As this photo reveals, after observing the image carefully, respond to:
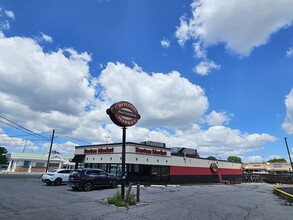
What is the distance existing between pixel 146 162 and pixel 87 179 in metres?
9.72

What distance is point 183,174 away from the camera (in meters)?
32.2

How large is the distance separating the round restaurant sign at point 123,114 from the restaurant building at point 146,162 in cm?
1114

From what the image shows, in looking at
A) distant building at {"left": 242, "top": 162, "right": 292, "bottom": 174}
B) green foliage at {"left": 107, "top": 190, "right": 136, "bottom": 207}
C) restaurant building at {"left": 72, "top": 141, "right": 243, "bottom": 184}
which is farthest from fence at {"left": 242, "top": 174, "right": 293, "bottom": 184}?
green foliage at {"left": 107, "top": 190, "right": 136, "bottom": 207}

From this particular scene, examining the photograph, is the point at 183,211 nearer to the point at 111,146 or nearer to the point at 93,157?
the point at 111,146

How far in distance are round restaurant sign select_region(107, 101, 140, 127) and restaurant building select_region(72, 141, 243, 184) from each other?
36.5ft

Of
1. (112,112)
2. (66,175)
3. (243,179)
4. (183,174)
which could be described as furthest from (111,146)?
(243,179)

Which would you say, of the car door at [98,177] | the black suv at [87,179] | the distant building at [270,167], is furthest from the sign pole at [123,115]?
the distant building at [270,167]

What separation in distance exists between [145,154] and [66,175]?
9.06m

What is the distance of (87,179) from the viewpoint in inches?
735

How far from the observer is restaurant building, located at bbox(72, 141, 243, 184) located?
2628 cm

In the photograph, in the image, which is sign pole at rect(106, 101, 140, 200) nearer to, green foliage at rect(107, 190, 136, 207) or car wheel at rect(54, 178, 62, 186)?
green foliage at rect(107, 190, 136, 207)

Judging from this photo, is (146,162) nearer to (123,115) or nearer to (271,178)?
(123,115)

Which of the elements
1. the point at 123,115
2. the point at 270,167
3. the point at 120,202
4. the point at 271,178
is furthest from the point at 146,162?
the point at 270,167

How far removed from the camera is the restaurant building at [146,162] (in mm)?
26281
